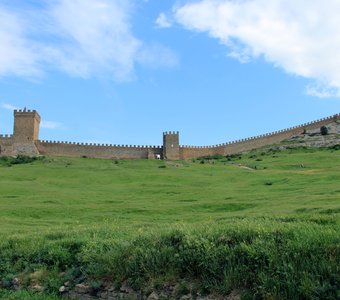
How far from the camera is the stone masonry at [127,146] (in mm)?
82438

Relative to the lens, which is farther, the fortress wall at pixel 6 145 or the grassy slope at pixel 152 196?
the fortress wall at pixel 6 145

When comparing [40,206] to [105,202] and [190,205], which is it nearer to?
[105,202]

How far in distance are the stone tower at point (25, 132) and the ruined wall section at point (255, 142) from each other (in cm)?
2757

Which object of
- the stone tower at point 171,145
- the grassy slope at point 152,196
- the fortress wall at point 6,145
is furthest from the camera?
the stone tower at point 171,145

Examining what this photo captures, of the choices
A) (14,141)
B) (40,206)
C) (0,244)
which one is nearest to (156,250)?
(0,244)

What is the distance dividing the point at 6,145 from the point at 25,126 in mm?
4987

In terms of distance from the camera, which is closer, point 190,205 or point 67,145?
point 190,205

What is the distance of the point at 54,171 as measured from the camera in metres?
57.1

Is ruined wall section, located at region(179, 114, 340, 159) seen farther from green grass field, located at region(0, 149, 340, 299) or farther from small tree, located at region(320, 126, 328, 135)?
green grass field, located at region(0, 149, 340, 299)

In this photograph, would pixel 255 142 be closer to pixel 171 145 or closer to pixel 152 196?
pixel 171 145

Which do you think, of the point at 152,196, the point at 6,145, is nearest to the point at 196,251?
the point at 152,196

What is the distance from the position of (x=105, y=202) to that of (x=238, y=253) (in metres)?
23.3

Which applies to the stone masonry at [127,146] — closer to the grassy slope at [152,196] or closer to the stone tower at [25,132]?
the stone tower at [25,132]

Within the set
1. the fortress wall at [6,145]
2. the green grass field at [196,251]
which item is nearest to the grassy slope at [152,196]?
the green grass field at [196,251]
